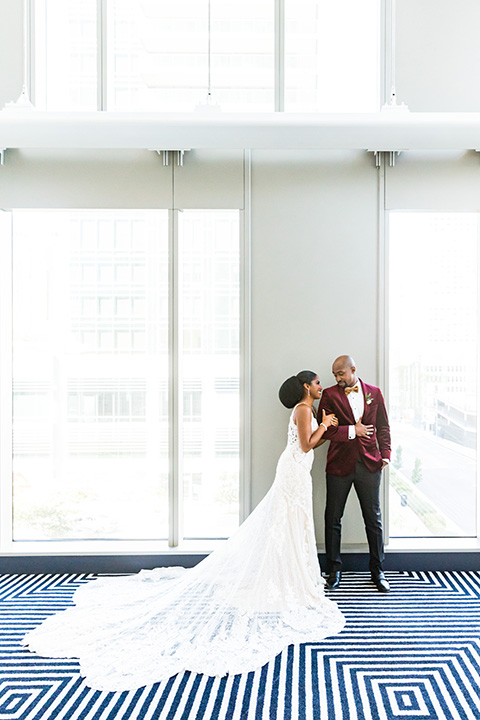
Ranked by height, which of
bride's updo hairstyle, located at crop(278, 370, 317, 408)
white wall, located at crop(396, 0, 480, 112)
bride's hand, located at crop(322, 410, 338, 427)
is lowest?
bride's hand, located at crop(322, 410, 338, 427)

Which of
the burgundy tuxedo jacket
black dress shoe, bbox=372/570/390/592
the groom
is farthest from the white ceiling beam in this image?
black dress shoe, bbox=372/570/390/592

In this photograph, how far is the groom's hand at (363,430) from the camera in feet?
11.8

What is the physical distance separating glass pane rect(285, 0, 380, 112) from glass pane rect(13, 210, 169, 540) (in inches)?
59.5

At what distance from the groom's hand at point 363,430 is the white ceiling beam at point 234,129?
1.84m

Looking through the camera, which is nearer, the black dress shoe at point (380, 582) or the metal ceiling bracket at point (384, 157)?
the black dress shoe at point (380, 582)

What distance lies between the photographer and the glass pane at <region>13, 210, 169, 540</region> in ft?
13.1

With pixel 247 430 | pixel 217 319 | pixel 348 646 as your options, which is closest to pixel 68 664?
pixel 348 646

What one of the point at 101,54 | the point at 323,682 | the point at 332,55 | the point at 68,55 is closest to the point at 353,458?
the point at 323,682

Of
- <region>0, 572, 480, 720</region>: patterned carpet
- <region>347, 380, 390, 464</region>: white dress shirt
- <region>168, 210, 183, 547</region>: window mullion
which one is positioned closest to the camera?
<region>0, 572, 480, 720</region>: patterned carpet

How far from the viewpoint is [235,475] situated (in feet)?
13.0

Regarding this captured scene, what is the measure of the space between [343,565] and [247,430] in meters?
1.22

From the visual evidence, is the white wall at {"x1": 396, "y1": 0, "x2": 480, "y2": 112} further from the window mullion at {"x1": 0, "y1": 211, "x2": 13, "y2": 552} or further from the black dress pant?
the window mullion at {"x1": 0, "y1": 211, "x2": 13, "y2": 552}

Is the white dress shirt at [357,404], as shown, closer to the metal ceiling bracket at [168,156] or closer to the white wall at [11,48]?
the metal ceiling bracket at [168,156]

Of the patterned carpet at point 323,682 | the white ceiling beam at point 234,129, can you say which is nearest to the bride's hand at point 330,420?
the patterned carpet at point 323,682
